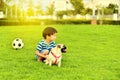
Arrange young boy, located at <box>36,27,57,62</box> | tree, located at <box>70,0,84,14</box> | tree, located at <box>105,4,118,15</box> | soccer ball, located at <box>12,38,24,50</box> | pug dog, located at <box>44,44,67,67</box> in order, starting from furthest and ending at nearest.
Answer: tree, located at <box>105,4,118,15</box>, tree, located at <box>70,0,84,14</box>, soccer ball, located at <box>12,38,24,50</box>, young boy, located at <box>36,27,57,62</box>, pug dog, located at <box>44,44,67,67</box>

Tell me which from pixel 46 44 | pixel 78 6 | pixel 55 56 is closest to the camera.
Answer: pixel 55 56

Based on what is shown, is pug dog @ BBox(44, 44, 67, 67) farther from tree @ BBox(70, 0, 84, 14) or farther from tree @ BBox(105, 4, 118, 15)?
tree @ BBox(105, 4, 118, 15)

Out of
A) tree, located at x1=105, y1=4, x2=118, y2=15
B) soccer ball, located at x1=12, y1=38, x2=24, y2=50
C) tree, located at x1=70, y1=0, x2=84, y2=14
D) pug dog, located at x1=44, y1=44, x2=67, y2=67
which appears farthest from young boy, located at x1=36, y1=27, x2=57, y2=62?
tree, located at x1=105, y1=4, x2=118, y2=15

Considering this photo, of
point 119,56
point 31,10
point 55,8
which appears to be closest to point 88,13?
point 55,8

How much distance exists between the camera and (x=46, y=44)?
8680 millimetres

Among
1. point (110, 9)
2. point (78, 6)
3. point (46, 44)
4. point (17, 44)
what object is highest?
point (78, 6)

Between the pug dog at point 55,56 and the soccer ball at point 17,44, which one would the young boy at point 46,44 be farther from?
→ the soccer ball at point 17,44

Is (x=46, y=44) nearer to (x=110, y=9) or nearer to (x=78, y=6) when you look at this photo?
(x=78, y=6)

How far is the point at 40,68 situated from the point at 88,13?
72.6 metres

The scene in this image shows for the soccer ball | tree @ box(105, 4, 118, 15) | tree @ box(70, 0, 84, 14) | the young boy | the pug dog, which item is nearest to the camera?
the pug dog

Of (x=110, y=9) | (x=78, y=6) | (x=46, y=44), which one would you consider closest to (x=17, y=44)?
(x=46, y=44)

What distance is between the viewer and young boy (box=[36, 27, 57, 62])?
8.50m

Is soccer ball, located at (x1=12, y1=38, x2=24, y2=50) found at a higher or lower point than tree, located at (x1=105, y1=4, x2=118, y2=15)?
lower

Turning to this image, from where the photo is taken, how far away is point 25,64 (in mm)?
8406
